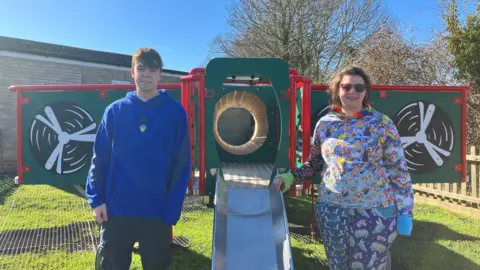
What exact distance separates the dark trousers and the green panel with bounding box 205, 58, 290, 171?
117 centimetres

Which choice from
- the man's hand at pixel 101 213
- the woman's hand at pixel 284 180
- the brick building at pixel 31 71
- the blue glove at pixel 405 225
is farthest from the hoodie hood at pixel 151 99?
the brick building at pixel 31 71

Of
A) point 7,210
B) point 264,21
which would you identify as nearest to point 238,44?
point 264,21

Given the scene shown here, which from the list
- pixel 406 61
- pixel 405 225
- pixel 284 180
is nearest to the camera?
pixel 405 225

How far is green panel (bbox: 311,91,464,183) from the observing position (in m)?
4.14

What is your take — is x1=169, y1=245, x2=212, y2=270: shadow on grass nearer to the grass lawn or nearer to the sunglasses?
the grass lawn

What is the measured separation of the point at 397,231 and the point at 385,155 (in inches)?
17.3

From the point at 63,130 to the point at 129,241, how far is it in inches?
93.7

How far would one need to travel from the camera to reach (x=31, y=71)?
1127 cm

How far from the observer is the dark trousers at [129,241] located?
2.05 metres

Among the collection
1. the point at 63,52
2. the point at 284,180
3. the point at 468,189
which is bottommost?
the point at 468,189

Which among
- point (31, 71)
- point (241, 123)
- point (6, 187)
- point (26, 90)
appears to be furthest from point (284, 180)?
point (31, 71)

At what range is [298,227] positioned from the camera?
17.5 ft

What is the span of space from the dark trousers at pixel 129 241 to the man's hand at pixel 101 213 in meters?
0.03

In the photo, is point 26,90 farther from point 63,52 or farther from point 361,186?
point 63,52
